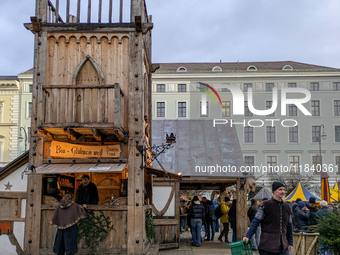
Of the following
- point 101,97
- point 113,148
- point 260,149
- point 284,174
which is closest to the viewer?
point 101,97

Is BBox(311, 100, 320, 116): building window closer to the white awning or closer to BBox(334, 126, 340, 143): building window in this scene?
BBox(334, 126, 340, 143): building window

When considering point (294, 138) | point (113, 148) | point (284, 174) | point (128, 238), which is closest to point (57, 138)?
point (113, 148)

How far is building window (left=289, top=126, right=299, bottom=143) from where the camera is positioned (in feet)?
217

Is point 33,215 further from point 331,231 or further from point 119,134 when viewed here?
point 331,231

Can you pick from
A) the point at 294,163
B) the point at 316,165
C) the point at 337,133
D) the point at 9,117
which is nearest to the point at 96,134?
the point at 9,117

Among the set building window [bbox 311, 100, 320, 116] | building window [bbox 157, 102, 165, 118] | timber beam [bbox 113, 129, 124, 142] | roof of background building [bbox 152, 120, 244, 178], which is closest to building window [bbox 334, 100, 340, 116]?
building window [bbox 311, 100, 320, 116]

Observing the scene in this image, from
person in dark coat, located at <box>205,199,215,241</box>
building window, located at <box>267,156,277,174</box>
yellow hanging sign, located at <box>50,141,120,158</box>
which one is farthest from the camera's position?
building window, located at <box>267,156,277,174</box>

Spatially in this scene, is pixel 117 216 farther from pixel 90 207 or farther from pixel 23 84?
pixel 23 84

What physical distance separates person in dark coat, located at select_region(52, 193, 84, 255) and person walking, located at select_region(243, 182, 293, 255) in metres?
4.61

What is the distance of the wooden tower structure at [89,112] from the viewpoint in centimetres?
1086

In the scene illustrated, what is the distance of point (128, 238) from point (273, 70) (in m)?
60.1

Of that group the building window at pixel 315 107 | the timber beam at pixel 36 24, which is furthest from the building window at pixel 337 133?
the timber beam at pixel 36 24

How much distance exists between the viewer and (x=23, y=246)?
11.3 meters

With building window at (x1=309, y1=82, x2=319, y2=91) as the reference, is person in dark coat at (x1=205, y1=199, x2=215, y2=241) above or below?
below
